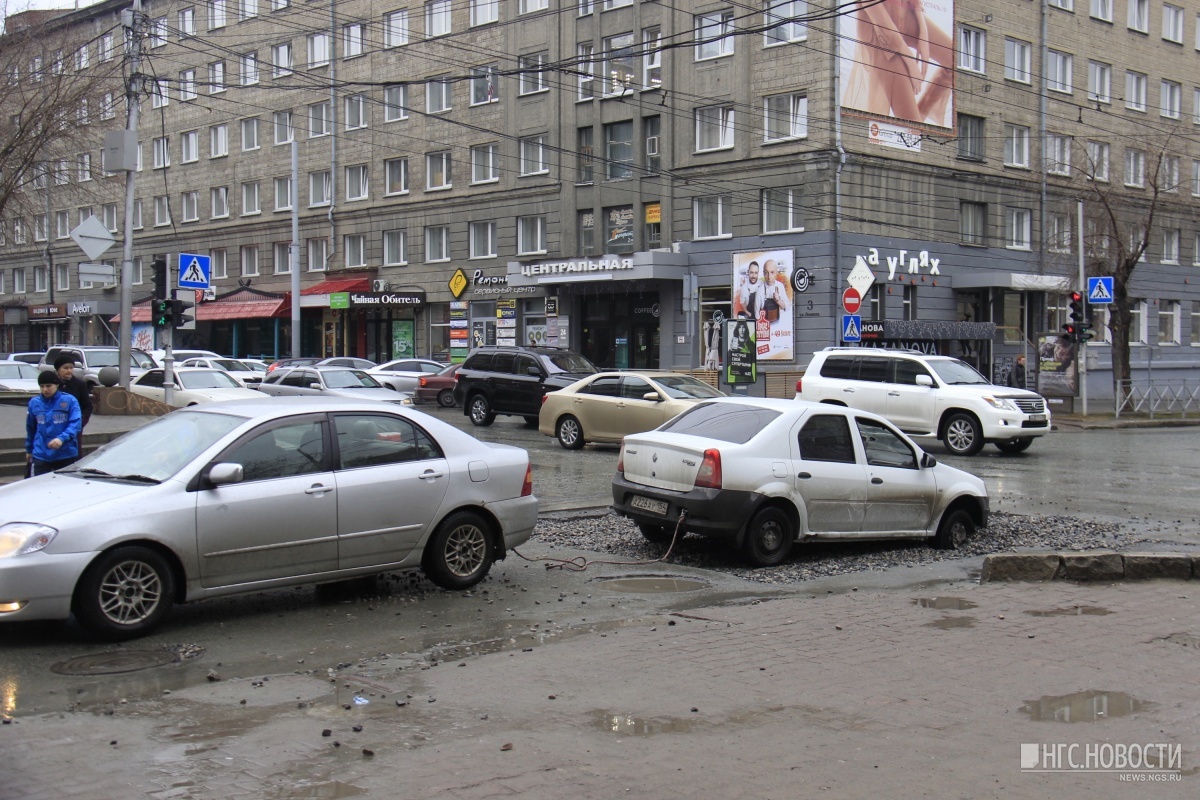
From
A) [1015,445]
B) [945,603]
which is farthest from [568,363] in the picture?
[945,603]

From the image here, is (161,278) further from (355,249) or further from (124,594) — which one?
(355,249)

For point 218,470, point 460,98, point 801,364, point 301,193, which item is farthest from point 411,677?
Answer: point 301,193

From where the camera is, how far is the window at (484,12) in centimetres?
4500

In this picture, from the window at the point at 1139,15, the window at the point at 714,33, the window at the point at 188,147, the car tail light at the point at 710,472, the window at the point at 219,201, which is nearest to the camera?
the car tail light at the point at 710,472

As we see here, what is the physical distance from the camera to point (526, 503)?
31.0 feet

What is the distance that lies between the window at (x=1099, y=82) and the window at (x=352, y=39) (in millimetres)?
29081

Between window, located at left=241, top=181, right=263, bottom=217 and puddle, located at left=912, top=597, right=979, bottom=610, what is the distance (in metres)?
51.7

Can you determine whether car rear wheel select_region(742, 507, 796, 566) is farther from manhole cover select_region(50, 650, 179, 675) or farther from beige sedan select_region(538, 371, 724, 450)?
beige sedan select_region(538, 371, 724, 450)

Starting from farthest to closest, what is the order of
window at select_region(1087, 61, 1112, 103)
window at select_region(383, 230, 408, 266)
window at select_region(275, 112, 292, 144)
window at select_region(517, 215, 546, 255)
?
window at select_region(275, 112, 292, 144) → window at select_region(383, 230, 408, 266) → window at select_region(517, 215, 546, 255) → window at select_region(1087, 61, 1112, 103)

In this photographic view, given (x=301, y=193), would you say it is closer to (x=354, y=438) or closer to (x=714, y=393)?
(x=714, y=393)

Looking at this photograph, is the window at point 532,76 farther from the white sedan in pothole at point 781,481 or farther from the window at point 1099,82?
the white sedan in pothole at point 781,481

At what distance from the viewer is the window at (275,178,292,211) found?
54250 mm

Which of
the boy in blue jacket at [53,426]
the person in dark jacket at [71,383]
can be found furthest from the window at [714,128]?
the boy in blue jacket at [53,426]

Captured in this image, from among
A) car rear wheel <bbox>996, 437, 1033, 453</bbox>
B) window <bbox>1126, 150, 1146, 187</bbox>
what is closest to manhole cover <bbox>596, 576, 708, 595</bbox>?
car rear wheel <bbox>996, 437, 1033, 453</bbox>
